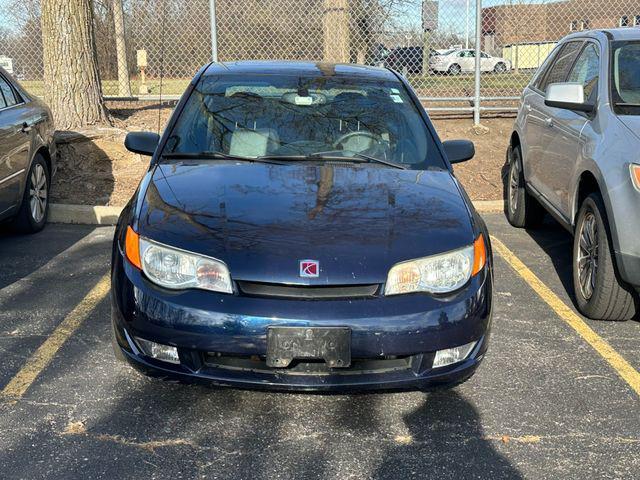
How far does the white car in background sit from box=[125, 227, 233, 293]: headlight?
808 cm

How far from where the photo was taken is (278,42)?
34.9 ft

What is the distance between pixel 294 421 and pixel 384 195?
45.8 inches

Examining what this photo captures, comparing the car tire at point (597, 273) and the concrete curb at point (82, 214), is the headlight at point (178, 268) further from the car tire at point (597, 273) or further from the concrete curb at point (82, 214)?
the concrete curb at point (82, 214)

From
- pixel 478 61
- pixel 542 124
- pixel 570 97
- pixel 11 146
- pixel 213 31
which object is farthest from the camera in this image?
pixel 478 61

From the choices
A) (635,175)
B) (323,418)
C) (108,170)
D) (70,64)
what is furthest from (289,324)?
(70,64)

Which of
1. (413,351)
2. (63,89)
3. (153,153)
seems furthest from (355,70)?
(63,89)

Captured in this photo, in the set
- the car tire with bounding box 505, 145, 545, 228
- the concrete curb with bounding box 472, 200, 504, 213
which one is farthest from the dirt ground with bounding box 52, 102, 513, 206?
the car tire with bounding box 505, 145, 545, 228

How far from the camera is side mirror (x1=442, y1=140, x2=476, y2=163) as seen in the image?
14.7 ft

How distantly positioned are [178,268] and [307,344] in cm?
64

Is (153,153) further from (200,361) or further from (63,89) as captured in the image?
(63,89)

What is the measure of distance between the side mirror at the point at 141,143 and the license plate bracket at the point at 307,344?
1878 millimetres

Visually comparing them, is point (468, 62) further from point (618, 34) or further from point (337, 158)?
point (337, 158)

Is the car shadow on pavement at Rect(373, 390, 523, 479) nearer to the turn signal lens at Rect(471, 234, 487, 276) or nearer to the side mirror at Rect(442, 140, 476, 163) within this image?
the turn signal lens at Rect(471, 234, 487, 276)

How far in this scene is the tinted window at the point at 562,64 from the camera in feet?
19.9
